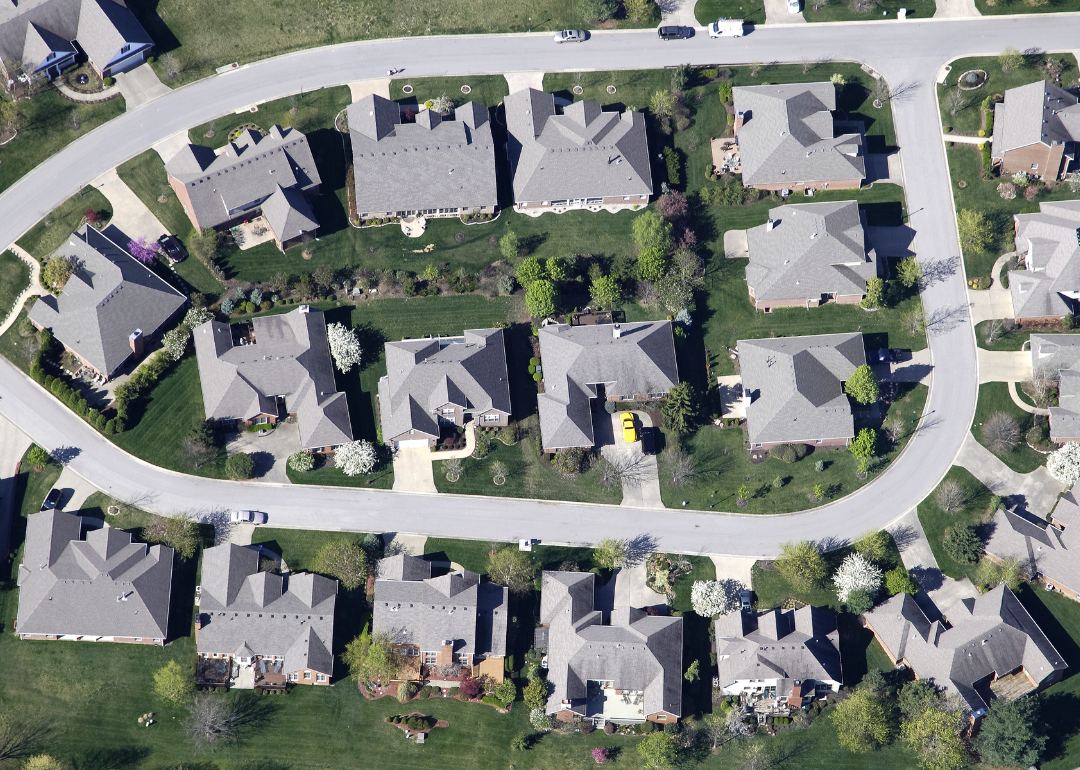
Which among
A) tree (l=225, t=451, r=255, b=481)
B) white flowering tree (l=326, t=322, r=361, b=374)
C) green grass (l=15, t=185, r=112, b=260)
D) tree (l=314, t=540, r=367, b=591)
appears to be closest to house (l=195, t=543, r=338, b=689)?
tree (l=314, t=540, r=367, b=591)

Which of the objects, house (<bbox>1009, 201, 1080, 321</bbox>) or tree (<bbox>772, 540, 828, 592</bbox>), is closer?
tree (<bbox>772, 540, 828, 592</bbox>)

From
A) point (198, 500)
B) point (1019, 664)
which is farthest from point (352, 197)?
point (1019, 664)

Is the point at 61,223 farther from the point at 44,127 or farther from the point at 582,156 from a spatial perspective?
the point at 582,156

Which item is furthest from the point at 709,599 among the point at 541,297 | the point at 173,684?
the point at 173,684

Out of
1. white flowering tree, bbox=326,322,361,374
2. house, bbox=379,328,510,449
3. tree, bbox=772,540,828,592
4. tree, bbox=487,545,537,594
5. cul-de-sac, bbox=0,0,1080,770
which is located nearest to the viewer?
cul-de-sac, bbox=0,0,1080,770

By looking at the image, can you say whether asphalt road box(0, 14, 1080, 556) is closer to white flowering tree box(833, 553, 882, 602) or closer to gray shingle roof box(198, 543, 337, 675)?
white flowering tree box(833, 553, 882, 602)

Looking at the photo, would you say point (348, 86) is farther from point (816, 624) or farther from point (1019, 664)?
point (1019, 664)
